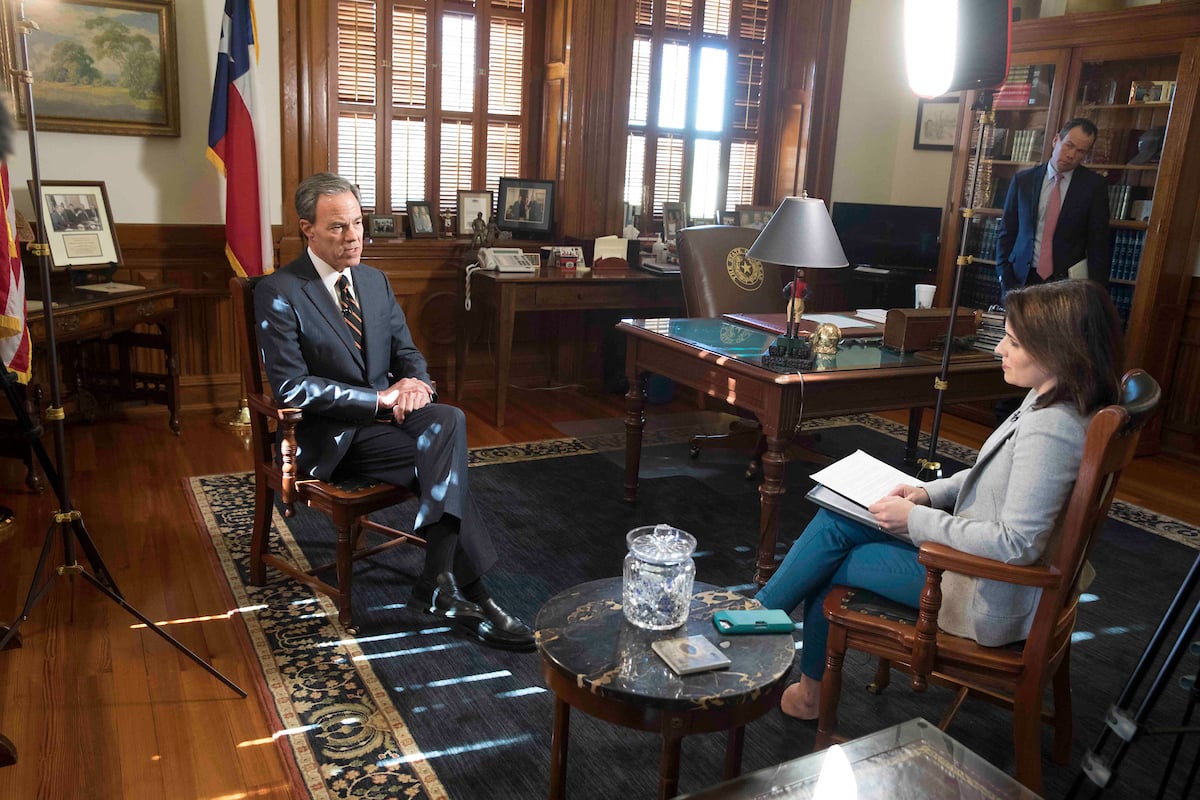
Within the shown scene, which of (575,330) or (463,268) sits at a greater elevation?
(463,268)

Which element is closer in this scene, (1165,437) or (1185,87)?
(1185,87)

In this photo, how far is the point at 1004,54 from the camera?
2773 millimetres

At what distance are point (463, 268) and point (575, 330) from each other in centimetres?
85

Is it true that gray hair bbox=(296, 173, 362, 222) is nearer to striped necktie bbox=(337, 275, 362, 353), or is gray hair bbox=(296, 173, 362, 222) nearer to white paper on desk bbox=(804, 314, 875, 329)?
striped necktie bbox=(337, 275, 362, 353)

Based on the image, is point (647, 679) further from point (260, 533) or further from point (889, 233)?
point (889, 233)

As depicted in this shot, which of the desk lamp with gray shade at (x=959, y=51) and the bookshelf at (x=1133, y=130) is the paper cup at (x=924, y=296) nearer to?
the desk lamp with gray shade at (x=959, y=51)

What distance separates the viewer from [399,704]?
7.79ft

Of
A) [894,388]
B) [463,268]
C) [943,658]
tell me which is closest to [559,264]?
[463,268]

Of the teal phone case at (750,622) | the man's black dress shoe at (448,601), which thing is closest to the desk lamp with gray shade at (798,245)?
the man's black dress shoe at (448,601)

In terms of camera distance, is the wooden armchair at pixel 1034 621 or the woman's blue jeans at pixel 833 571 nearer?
the wooden armchair at pixel 1034 621

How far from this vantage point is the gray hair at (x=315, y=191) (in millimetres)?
2777

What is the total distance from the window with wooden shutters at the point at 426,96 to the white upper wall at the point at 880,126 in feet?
6.81

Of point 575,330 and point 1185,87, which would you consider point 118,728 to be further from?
point 1185,87

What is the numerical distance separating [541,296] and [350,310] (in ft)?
6.75
